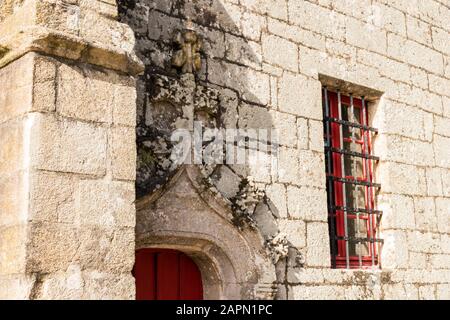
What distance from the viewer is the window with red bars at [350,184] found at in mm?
4965

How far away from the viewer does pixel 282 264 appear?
4.36 metres

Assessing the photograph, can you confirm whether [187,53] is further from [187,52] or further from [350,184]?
[350,184]

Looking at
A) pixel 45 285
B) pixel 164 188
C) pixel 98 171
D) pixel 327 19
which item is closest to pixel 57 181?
pixel 98 171

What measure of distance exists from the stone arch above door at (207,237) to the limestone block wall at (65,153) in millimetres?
878

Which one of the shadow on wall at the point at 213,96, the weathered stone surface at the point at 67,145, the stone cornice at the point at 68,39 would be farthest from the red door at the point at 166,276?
the stone cornice at the point at 68,39

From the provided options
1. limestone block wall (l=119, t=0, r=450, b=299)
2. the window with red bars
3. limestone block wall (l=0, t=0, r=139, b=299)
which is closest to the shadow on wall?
limestone block wall (l=119, t=0, r=450, b=299)

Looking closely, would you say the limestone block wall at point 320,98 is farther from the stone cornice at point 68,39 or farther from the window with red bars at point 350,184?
the stone cornice at point 68,39

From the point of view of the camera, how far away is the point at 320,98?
16.3 feet

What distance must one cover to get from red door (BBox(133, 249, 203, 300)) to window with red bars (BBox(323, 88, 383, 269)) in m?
1.22

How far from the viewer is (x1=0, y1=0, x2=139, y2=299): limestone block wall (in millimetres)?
2521

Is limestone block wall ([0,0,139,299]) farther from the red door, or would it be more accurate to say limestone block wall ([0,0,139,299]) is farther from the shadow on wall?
the red door

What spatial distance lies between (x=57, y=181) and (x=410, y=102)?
3.96 metres

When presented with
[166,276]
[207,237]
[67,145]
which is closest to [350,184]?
[207,237]

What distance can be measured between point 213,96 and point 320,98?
3.66ft
